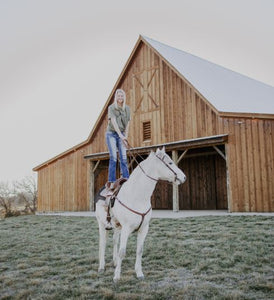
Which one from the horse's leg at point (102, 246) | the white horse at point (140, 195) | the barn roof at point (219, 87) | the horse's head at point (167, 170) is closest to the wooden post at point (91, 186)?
the barn roof at point (219, 87)

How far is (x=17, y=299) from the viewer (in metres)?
4.23

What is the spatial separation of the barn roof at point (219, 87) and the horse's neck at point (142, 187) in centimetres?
869

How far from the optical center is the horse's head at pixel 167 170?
4.52 meters

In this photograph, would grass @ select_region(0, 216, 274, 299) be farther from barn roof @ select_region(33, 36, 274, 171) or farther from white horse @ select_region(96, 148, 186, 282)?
barn roof @ select_region(33, 36, 274, 171)

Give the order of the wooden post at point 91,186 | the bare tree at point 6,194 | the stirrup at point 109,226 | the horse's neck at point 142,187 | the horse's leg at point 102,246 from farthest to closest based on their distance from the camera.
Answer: the bare tree at point 6,194, the wooden post at point 91,186, the horse's leg at point 102,246, the stirrup at point 109,226, the horse's neck at point 142,187

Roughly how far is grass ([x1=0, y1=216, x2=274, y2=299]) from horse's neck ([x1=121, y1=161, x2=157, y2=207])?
1.11m

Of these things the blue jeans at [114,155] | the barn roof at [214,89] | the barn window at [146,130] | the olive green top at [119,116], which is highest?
the barn roof at [214,89]

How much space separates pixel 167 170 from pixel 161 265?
2.00m

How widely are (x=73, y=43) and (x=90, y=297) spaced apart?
19.0 metres

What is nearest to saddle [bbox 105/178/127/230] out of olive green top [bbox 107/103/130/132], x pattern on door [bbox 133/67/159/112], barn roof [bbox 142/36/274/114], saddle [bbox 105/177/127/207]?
saddle [bbox 105/177/127/207]

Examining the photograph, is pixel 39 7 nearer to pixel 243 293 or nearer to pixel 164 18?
pixel 164 18

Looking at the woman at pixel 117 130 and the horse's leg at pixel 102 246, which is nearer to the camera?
the horse's leg at pixel 102 246

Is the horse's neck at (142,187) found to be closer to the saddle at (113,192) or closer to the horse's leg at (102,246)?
the saddle at (113,192)

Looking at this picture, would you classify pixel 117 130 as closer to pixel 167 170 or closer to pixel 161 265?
pixel 167 170
